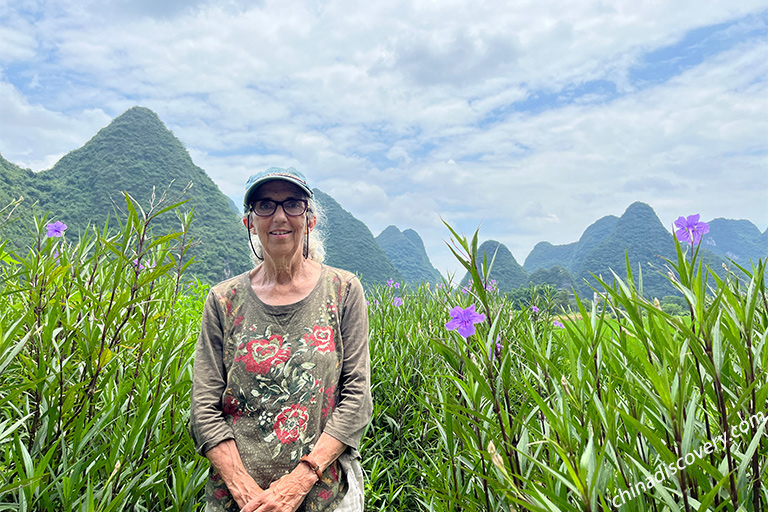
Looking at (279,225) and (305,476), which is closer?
(305,476)

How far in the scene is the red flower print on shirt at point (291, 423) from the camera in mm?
1320

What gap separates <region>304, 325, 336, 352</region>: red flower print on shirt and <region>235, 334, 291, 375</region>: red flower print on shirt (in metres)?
0.08

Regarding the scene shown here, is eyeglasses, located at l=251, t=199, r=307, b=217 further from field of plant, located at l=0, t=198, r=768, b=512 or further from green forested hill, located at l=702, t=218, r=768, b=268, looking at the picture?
green forested hill, located at l=702, t=218, r=768, b=268

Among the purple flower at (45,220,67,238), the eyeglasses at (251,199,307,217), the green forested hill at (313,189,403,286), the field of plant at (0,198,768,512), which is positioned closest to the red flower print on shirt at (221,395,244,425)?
the field of plant at (0,198,768,512)

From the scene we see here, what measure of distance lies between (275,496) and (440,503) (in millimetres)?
585

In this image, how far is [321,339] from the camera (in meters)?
1.41

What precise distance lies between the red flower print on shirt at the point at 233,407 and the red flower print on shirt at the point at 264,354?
11 centimetres

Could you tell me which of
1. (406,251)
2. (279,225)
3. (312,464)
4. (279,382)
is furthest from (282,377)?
(406,251)

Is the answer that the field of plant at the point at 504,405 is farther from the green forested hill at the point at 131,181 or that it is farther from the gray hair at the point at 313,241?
the green forested hill at the point at 131,181

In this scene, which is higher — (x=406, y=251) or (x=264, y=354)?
(x=406, y=251)

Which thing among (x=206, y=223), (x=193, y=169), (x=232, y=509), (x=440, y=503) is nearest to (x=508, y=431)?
(x=440, y=503)

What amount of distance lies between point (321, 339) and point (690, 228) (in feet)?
3.57

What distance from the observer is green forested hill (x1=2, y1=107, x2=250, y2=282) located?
3328 cm

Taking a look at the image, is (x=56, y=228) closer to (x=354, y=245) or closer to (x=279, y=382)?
(x=279, y=382)
